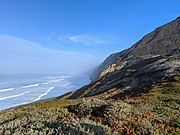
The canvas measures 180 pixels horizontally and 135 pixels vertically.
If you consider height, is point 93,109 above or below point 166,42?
below

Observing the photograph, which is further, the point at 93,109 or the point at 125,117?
the point at 93,109

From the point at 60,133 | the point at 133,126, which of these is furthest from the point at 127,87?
the point at 60,133

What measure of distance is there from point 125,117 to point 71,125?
13.4ft

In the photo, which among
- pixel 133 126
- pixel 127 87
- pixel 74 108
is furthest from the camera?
pixel 127 87

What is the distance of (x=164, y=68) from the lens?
6234cm

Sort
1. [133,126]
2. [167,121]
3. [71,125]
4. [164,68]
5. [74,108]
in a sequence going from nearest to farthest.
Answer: [71,125], [133,126], [167,121], [74,108], [164,68]

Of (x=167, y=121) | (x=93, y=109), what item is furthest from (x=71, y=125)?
(x=167, y=121)

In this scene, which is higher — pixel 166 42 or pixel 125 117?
pixel 166 42

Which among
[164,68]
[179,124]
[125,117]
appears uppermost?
[164,68]

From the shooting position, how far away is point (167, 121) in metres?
15.4

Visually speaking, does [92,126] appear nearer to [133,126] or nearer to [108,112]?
Answer: [133,126]

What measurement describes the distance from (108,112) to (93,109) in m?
1.67

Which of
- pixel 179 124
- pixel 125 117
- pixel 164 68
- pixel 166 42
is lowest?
pixel 179 124

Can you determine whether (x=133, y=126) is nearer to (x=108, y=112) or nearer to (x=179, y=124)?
(x=108, y=112)
